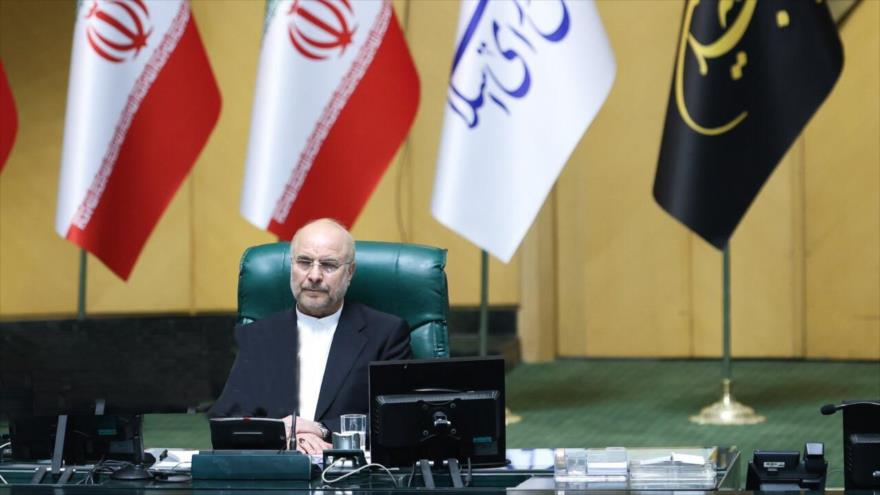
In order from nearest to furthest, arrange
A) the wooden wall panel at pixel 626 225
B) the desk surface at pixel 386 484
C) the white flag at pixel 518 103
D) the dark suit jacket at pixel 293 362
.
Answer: the desk surface at pixel 386 484 < the dark suit jacket at pixel 293 362 < the white flag at pixel 518 103 < the wooden wall panel at pixel 626 225

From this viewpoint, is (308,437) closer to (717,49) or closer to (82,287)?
(717,49)

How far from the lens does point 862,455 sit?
293cm

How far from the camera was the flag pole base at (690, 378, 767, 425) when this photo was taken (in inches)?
255

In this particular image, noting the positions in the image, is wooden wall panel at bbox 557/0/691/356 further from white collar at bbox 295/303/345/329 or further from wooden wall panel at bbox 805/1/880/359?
white collar at bbox 295/303/345/329

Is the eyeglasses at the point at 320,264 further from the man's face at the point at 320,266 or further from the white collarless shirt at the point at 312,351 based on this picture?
the white collarless shirt at the point at 312,351

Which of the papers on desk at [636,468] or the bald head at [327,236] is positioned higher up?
the bald head at [327,236]

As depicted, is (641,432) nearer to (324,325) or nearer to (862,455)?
(324,325)

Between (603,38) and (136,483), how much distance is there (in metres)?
3.58

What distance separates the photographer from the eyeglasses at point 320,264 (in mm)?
4199

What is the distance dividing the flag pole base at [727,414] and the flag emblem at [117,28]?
9.86 ft

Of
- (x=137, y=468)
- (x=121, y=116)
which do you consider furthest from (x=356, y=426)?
(x=121, y=116)

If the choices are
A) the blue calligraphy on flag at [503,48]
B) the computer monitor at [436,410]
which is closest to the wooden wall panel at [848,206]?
the blue calligraphy on flag at [503,48]

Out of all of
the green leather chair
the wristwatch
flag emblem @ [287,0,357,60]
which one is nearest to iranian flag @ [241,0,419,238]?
flag emblem @ [287,0,357,60]

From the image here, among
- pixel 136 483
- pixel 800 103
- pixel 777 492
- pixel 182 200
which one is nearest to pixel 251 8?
pixel 182 200
